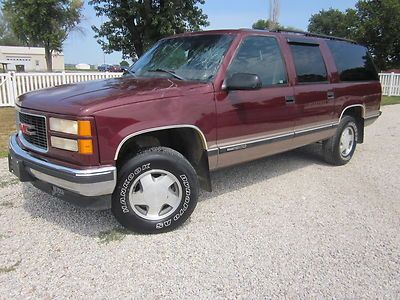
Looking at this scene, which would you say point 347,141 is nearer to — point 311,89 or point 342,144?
point 342,144

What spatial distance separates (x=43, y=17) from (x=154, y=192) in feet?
113

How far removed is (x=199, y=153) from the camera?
387 cm

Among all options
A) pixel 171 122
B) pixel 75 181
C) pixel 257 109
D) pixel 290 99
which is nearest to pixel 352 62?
pixel 290 99

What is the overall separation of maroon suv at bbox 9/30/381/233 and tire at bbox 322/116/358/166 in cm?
69

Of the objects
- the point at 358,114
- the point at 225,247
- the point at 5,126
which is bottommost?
the point at 225,247

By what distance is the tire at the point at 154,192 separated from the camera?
11.1 feet

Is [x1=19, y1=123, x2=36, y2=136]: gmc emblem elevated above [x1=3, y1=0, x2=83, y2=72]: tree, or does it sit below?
below

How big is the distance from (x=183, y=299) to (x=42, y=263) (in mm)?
1226

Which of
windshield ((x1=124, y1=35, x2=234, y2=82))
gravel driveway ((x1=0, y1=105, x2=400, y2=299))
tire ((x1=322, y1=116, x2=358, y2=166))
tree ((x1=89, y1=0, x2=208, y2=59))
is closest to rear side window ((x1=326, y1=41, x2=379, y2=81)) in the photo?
tire ((x1=322, y1=116, x2=358, y2=166))

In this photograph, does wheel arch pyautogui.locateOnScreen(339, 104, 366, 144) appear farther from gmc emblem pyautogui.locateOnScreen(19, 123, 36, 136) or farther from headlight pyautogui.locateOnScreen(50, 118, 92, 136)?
gmc emblem pyautogui.locateOnScreen(19, 123, 36, 136)

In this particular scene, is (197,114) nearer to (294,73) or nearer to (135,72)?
(135,72)

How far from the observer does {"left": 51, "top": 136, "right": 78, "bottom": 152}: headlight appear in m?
3.10

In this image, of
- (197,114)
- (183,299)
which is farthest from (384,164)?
(183,299)

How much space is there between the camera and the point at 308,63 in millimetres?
5066
